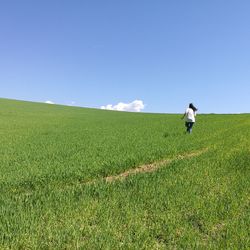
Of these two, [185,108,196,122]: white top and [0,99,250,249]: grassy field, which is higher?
[185,108,196,122]: white top

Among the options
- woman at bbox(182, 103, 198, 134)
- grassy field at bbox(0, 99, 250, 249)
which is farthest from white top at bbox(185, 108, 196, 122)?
grassy field at bbox(0, 99, 250, 249)

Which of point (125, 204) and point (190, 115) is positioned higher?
point (190, 115)

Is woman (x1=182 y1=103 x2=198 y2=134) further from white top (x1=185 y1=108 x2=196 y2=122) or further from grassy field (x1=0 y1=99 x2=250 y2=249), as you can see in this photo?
grassy field (x1=0 y1=99 x2=250 y2=249)

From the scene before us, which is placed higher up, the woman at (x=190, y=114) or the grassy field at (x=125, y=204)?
the woman at (x=190, y=114)

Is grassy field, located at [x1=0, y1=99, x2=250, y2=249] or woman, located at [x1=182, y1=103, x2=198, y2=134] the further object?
woman, located at [x1=182, y1=103, x2=198, y2=134]

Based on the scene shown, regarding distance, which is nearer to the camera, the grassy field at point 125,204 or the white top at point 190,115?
the grassy field at point 125,204

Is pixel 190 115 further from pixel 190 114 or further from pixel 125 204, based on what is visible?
pixel 125 204

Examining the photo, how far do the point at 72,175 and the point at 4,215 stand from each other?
4.29m

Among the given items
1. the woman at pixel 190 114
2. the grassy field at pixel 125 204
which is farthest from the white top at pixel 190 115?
the grassy field at pixel 125 204

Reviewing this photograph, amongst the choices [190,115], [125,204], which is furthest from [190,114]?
[125,204]

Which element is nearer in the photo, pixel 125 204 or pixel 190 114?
pixel 125 204

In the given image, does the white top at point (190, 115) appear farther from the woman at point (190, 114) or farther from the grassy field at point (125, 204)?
the grassy field at point (125, 204)

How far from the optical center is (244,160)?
1357 centimetres

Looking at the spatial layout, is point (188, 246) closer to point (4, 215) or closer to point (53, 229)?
point (53, 229)
